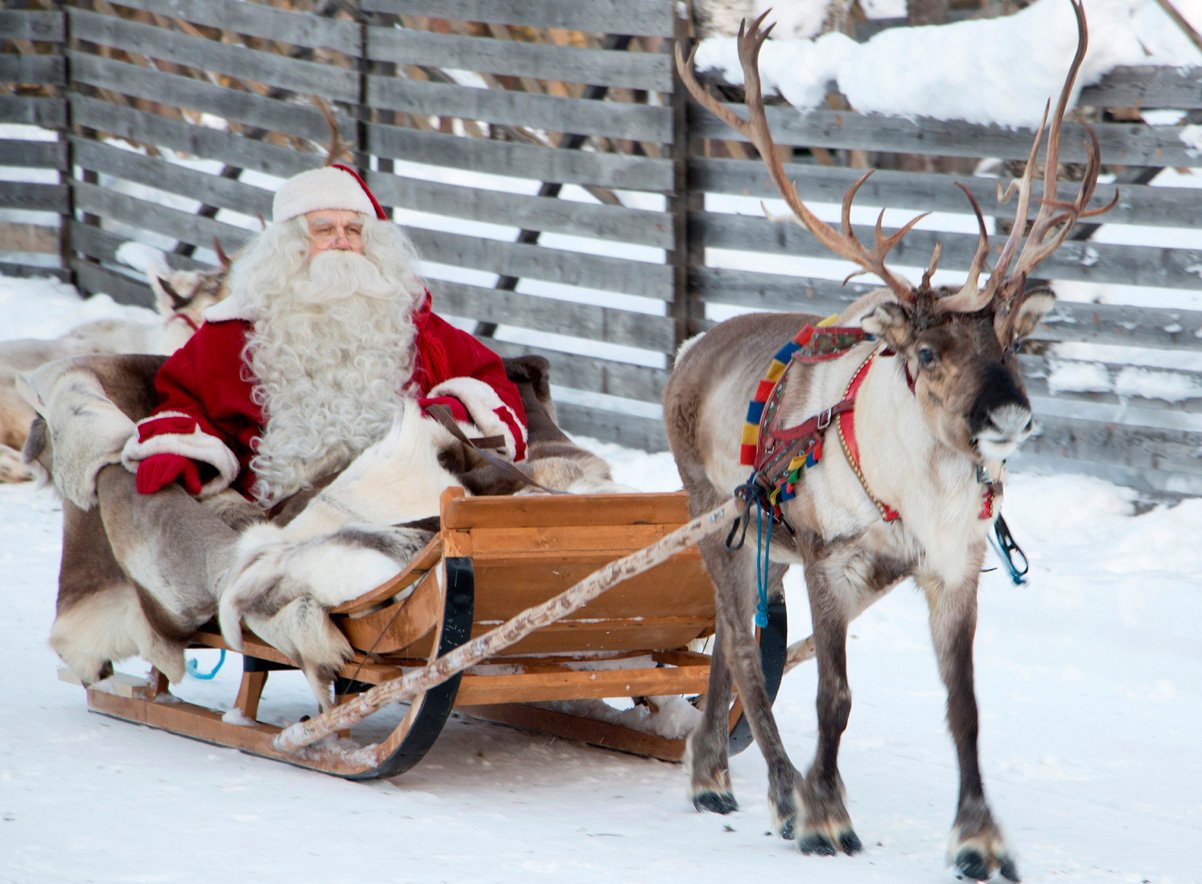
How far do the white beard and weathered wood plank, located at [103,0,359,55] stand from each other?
16.9ft

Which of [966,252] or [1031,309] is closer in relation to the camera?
[1031,309]

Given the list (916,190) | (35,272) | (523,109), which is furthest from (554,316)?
(35,272)

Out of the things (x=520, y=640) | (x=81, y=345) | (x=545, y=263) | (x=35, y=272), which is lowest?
(x=35, y=272)

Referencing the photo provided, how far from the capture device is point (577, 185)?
28.3 ft

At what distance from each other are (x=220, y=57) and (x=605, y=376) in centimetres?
431

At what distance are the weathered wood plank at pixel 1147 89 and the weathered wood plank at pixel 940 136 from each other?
12 centimetres

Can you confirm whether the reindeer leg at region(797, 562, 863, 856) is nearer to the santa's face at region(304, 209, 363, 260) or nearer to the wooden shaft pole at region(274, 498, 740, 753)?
the wooden shaft pole at region(274, 498, 740, 753)

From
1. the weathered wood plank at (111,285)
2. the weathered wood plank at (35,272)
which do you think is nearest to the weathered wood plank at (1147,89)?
the weathered wood plank at (111,285)

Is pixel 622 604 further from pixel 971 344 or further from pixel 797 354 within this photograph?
pixel 971 344

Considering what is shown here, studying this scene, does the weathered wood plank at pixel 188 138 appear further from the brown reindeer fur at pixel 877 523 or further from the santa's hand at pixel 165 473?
the brown reindeer fur at pixel 877 523

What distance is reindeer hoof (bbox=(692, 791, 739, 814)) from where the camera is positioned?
3838 millimetres

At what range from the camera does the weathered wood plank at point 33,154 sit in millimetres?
12164

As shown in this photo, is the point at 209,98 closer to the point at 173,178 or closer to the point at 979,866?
the point at 173,178

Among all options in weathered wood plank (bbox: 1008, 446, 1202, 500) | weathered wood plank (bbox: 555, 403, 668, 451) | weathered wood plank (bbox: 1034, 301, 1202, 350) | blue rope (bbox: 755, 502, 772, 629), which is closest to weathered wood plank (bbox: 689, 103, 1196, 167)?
weathered wood plank (bbox: 1034, 301, 1202, 350)
